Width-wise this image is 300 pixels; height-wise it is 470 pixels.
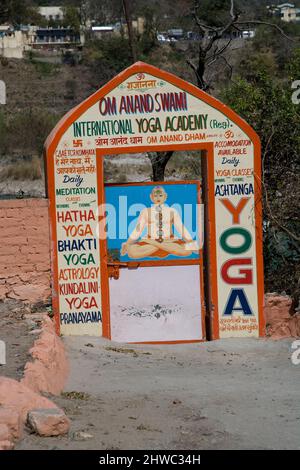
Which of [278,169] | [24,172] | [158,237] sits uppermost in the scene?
[24,172]

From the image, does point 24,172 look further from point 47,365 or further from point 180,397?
point 180,397

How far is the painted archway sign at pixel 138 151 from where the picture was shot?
12.1 metres

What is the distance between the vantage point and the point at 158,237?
1251 cm

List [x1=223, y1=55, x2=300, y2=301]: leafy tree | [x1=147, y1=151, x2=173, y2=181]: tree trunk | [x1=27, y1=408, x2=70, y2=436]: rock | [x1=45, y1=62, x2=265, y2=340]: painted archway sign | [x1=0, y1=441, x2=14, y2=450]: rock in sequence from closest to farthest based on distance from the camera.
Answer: [x1=0, y1=441, x2=14, y2=450]: rock
[x1=27, y1=408, x2=70, y2=436]: rock
[x1=45, y1=62, x2=265, y2=340]: painted archway sign
[x1=223, y1=55, x2=300, y2=301]: leafy tree
[x1=147, y1=151, x2=173, y2=181]: tree trunk

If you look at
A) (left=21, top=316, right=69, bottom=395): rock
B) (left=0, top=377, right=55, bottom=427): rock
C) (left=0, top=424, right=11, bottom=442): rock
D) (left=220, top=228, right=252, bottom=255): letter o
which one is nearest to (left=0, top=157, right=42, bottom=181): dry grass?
(left=220, top=228, right=252, bottom=255): letter o

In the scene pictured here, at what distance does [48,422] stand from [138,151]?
225 inches

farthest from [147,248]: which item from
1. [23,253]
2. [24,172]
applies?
[24,172]

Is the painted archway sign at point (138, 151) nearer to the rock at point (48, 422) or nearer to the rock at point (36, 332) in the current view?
the rock at point (36, 332)

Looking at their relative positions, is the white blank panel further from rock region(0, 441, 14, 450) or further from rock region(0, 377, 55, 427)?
rock region(0, 441, 14, 450)

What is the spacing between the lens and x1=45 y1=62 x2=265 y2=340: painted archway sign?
12.1 m

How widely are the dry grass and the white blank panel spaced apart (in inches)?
860

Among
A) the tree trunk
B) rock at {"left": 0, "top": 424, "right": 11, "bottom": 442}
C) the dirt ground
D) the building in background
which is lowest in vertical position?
the dirt ground

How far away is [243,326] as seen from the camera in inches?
488

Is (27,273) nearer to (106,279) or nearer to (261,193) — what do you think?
(106,279)
